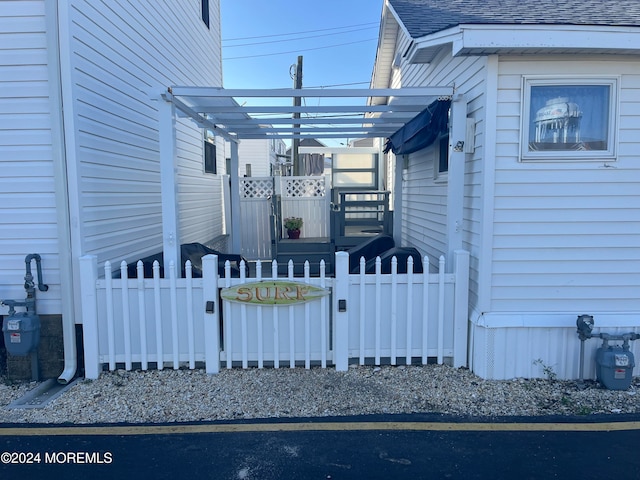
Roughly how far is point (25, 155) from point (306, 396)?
3563 millimetres

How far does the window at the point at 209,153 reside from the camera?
9762mm

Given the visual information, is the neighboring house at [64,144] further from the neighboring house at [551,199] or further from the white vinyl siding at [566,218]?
the white vinyl siding at [566,218]

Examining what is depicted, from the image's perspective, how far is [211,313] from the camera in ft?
14.3

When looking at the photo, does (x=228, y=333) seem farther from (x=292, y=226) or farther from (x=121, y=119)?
(x=292, y=226)

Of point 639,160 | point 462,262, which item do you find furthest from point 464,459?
point 639,160

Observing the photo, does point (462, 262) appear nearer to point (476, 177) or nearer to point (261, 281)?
point (476, 177)

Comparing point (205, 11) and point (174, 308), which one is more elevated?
point (205, 11)

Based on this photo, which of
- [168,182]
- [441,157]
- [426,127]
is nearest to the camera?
[168,182]

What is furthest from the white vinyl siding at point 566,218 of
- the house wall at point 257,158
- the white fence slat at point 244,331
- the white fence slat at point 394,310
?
the house wall at point 257,158

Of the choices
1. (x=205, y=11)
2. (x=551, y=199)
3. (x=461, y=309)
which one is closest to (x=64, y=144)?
(x=461, y=309)

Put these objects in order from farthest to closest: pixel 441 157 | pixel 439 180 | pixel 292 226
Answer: pixel 292 226, pixel 441 157, pixel 439 180

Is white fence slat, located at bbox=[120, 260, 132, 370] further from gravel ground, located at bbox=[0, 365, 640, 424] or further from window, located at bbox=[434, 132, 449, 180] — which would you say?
window, located at bbox=[434, 132, 449, 180]

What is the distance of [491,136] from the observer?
13.6ft

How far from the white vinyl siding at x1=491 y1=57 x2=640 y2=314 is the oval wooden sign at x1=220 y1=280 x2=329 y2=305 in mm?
1885
